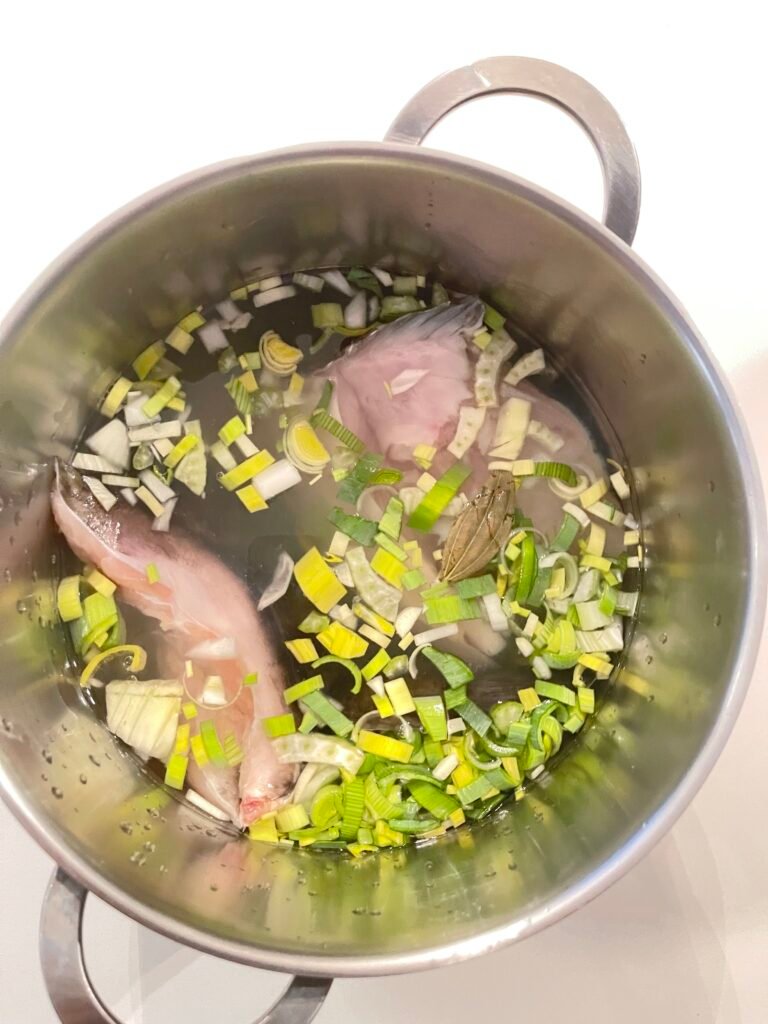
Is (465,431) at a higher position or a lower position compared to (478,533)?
higher

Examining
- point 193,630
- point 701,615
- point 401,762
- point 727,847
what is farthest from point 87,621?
point 727,847

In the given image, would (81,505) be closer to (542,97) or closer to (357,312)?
(357,312)

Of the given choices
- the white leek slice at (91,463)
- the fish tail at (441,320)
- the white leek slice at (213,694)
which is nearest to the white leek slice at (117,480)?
the white leek slice at (91,463)

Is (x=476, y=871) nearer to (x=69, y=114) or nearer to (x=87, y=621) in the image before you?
(x=87, y=621)

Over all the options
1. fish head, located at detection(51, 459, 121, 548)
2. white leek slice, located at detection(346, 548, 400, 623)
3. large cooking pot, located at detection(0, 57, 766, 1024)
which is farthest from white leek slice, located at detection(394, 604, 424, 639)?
fish head, located at detection(51, 459, 121, 548)

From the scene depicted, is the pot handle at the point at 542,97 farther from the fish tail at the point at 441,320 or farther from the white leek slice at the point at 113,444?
the white leek slice at the point at 113,444

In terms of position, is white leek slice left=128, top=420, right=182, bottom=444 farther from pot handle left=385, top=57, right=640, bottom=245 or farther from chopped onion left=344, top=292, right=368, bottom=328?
pot handle left=385, top=57, right=640, bottom=245

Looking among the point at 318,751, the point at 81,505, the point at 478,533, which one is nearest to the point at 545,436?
the point at 478,533
